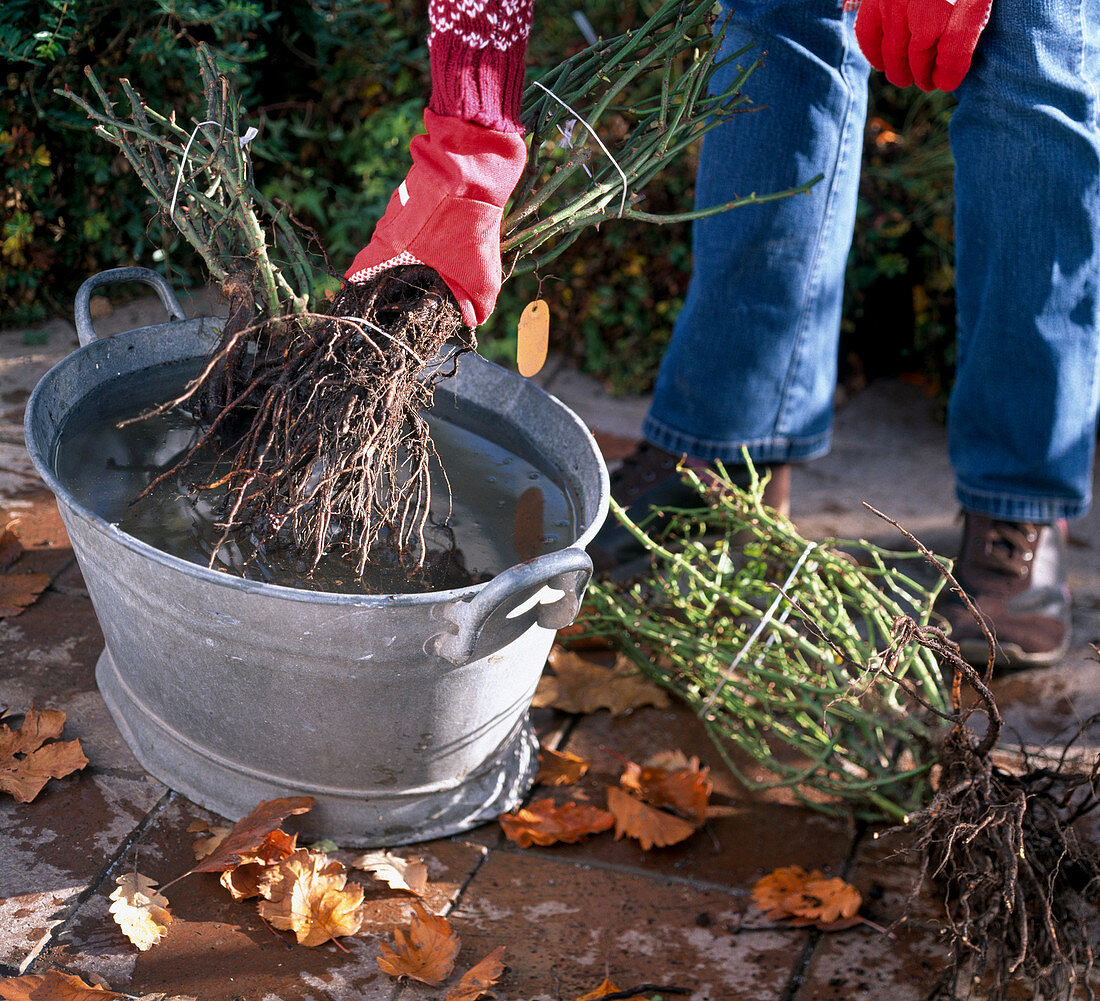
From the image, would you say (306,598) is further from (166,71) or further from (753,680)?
(166,71)

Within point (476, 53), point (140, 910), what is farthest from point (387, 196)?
point (140, 910)

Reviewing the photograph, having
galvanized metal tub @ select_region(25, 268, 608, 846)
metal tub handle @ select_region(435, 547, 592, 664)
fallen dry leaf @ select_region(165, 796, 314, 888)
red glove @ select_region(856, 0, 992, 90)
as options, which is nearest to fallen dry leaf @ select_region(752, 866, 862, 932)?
galvanized metal tub @ select_region(25, 268, 608, 846)

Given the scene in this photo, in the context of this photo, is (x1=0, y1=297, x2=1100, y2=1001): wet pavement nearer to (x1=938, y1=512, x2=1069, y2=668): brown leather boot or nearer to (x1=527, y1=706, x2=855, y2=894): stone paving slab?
(x1=527, y1=706, x2=855, y2=894): stone paving slab

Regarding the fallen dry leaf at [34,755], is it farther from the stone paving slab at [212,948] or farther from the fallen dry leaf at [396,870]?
the fallen dry leaf at [396,870]

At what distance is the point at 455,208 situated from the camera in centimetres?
145

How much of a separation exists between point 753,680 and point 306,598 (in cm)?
90

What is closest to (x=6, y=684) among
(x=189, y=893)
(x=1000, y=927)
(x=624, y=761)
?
(x=189, y=893)

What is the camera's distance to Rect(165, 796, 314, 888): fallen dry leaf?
1.54m

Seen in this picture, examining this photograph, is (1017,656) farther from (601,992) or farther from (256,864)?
(256,864)

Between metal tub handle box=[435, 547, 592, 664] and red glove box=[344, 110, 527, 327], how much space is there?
394 mm

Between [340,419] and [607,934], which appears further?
[607,934]

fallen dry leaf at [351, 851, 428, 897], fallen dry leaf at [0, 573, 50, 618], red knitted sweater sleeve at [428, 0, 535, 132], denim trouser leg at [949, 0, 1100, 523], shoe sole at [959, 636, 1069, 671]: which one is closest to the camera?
red knitted sweater sleeve at [428, 0, 535, 132]

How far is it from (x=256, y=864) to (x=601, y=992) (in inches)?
20.6

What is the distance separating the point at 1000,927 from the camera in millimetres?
1544
